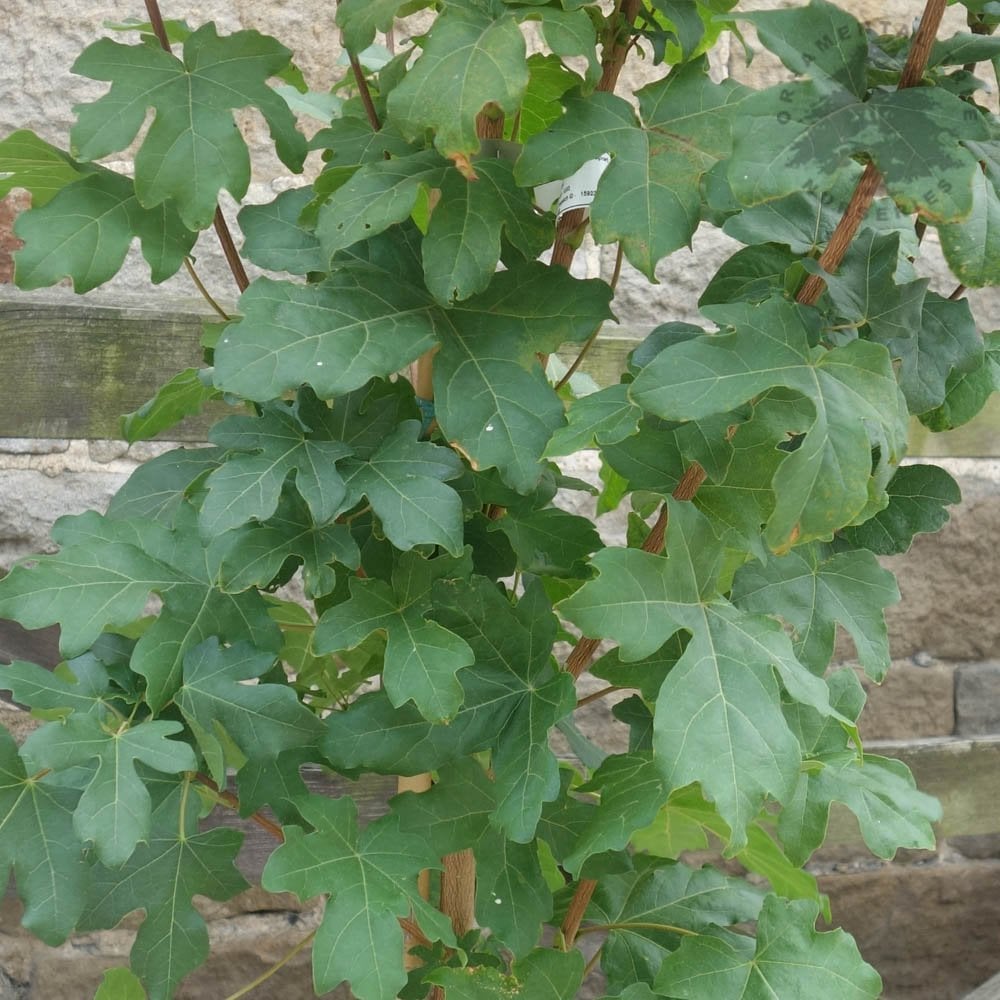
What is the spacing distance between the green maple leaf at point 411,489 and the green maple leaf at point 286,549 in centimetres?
4

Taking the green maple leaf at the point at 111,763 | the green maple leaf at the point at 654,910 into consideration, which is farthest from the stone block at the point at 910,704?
the green maple leaf at the point at 111,763

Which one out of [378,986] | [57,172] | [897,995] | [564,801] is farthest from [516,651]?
[897,995]

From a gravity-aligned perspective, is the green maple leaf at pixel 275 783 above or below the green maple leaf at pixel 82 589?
below

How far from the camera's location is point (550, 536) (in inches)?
34.4

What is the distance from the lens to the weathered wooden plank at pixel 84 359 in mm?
1333

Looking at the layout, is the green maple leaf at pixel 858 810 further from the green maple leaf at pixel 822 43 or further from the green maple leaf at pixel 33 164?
the green maple leaf at pixel 33 164

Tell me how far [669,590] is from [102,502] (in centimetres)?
102

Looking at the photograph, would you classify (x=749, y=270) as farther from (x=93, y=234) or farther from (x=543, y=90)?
(x=93, y=234)

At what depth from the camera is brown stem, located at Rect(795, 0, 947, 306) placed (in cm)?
67

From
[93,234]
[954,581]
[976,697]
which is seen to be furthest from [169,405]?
[976,697]

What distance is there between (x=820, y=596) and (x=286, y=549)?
0.40m

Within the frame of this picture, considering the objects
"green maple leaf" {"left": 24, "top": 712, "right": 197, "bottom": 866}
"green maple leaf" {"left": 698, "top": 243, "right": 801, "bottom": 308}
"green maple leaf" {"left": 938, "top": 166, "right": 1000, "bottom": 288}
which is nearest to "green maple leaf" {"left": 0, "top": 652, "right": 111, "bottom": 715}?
"green maple leaf" {"left": 24, "top": 712, "right": 197, "bottom": 866}

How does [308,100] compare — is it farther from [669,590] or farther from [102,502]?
[102,502]

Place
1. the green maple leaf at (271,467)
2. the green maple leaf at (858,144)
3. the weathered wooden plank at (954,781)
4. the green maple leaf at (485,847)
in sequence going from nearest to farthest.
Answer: the green maple leaf at (858,144) < the green maple leaf at (271,467) < the green maple leaf at (485,847) < the weathered wooden plank at (954,781)
